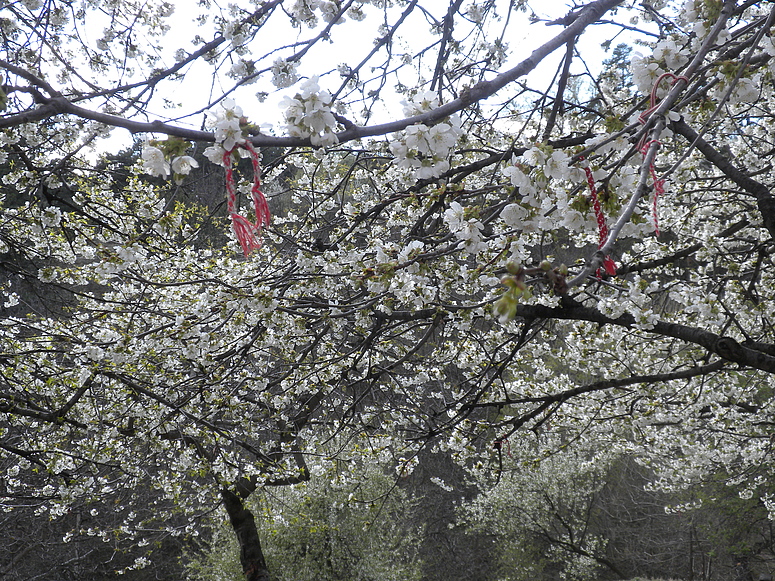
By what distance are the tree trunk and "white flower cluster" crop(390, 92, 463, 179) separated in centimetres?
593

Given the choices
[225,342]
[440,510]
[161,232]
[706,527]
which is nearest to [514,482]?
[440,510]

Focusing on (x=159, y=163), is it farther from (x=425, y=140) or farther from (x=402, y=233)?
(x=402, y=233)

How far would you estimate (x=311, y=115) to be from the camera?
148cm

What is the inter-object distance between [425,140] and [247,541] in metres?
6.54

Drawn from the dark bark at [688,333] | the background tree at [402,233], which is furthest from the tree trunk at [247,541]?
the dark bark at [688,333]

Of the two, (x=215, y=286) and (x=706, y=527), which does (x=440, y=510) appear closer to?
(x=706, y=527)

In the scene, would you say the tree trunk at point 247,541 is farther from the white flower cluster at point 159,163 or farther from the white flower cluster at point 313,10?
the white flower cluster at point 159,163

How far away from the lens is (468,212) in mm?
2293

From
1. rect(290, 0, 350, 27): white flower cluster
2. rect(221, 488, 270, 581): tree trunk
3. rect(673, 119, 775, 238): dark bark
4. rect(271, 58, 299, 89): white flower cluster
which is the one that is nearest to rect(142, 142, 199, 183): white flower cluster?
rect(271, 58, 299, 89): white flower cluster

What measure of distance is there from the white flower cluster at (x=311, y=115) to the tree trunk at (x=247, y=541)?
20.1 feet

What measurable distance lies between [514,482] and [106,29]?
8.70 meters

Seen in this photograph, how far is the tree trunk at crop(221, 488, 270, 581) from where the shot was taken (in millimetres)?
6756

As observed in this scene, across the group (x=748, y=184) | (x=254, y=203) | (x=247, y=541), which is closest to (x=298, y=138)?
(x=254, y=203)

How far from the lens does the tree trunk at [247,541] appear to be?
22.2ft
